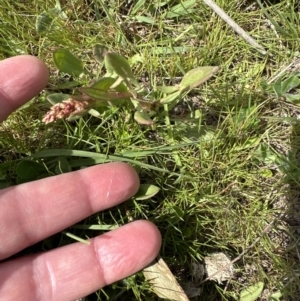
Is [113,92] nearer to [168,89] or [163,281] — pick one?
[168,89]

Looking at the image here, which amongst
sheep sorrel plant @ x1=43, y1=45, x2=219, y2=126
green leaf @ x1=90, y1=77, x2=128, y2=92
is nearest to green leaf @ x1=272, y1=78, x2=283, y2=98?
sheep sorrel plant @ x1=43, y1=45, x2=219, y2=126

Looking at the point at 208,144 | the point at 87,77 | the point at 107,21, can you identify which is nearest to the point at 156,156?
the point at 208,144

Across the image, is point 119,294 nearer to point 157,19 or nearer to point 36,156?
point 36,156

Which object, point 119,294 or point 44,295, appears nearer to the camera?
point 44,295

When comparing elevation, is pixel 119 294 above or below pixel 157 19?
below

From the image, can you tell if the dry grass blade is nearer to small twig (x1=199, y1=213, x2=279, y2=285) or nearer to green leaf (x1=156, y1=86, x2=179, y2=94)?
small twig (x1=199, y1=213, x2=279, y2=285)

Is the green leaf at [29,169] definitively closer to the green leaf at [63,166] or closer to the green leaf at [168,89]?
the green leaf at [63,166]
